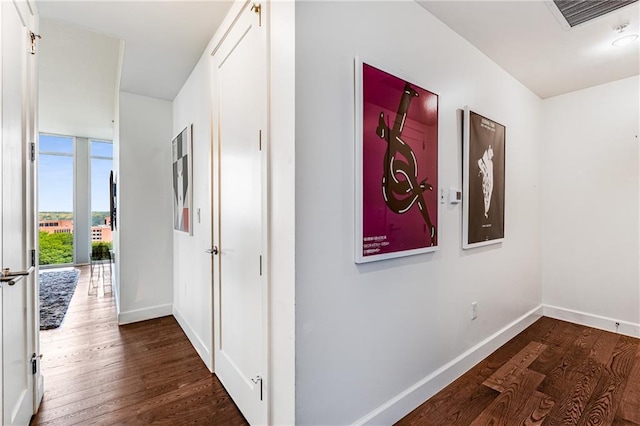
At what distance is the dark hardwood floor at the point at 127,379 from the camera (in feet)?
5.68

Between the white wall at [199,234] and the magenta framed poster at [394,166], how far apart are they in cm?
129

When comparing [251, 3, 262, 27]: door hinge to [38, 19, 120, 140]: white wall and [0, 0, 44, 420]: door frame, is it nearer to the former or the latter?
[0, 0, 44, 420]: door frame

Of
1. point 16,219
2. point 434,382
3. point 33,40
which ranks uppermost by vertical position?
point 33,40

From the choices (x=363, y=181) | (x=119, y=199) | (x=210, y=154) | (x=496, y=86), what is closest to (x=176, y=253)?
(x=119, y=199)

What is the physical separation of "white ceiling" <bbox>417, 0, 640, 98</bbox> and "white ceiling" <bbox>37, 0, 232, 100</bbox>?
1420 mm

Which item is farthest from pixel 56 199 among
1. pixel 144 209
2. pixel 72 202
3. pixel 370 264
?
pixel 370 264

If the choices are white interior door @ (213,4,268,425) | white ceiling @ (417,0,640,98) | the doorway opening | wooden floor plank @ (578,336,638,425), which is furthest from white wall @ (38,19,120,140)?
wooden floor plank @ (578,336,638,425)

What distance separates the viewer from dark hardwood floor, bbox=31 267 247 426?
5.68ft

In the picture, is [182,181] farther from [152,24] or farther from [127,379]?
[127,379]

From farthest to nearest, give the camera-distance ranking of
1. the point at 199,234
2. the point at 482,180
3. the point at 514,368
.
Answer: the point at 199,234 → the point at 482,180 → the point at 514,368

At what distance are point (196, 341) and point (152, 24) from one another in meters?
2.47

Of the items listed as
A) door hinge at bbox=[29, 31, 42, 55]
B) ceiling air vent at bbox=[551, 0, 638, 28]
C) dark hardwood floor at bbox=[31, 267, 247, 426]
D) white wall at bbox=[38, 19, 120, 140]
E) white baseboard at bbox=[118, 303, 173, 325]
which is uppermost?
white wall at bbox=[38, 19, 120, 140]

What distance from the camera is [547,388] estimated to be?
1.98m

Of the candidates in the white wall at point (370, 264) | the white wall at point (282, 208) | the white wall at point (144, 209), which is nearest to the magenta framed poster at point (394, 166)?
the white wall at point (370, 264)
